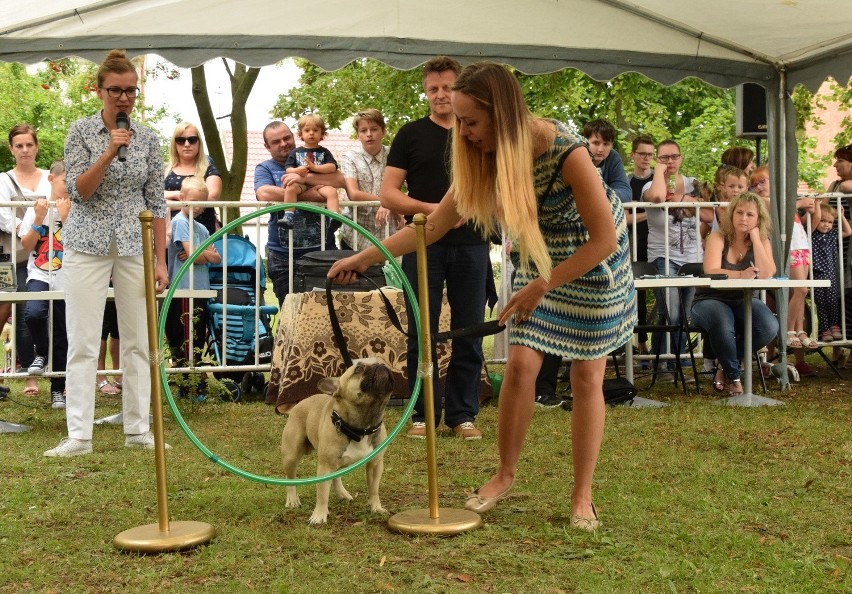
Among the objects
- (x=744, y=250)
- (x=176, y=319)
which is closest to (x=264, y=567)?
(x=176, y=319)

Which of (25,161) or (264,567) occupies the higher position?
(25,161)

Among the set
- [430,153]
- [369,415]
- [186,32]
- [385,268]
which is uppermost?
[186,32]

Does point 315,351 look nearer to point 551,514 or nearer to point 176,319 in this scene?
point 176,319

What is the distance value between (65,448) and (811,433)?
4496mm

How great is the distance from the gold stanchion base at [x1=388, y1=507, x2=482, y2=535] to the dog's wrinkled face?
0.50 metres

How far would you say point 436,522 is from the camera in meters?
4.09

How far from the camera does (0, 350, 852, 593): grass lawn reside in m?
3.51

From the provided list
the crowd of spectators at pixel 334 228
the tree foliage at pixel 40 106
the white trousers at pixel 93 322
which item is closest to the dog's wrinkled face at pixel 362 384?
the crowd of spectators at pixel 334 228

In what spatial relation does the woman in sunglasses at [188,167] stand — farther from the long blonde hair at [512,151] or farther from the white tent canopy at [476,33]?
the long blonde hair at [512,151]

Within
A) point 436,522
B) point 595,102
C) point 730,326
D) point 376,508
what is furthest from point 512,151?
point 595,102

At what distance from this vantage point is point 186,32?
25.5 feet

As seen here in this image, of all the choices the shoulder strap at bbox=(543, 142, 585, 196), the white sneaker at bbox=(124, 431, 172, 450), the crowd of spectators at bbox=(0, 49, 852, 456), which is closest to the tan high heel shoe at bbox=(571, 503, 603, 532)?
the shoulder strap at bbox=(543, 142, 585, 196)

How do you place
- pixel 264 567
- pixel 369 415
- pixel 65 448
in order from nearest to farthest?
pixel 264 567 → pixel 369 415 → pixel 65 448

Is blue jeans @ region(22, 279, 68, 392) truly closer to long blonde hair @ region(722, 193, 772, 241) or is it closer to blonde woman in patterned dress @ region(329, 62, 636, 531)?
blonde woman in patterned dress @ region(329, 62, 636, 531)
